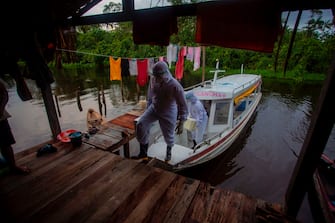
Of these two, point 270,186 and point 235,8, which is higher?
point 235,8

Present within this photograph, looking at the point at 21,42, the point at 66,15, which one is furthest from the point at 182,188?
the point at 21,42

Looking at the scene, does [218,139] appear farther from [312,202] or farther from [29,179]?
[29,179]

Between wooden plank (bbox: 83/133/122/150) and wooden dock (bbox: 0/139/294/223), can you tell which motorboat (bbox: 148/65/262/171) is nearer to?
wooden plank (bbox: 83/133/122/150)

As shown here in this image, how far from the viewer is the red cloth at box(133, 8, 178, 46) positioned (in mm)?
2152

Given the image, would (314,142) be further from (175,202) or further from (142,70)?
(142,70)

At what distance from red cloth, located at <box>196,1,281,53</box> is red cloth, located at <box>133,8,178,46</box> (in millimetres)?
371

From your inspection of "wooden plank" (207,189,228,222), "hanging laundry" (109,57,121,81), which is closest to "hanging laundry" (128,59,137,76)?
"hanging laundry" (109,57,121,81)

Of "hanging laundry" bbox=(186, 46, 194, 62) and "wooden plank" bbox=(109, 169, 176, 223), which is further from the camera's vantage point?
"hanging laundry" bbox=(186, 46, 194, 62)

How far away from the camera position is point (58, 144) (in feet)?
11.7

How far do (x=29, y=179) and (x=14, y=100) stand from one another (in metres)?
12.9

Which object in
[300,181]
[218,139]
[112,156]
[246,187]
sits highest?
[300,181]

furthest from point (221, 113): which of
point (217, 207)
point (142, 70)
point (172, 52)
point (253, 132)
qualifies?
point (142, 70)

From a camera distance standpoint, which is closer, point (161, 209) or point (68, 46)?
point (161, 209)

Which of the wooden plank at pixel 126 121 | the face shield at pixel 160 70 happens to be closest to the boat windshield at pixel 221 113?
the wooden plank at pixel 126 121
